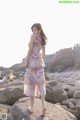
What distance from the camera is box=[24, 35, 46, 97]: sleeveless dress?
953cm

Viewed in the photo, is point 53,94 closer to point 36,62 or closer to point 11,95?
point 11,95

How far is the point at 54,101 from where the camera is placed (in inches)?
573

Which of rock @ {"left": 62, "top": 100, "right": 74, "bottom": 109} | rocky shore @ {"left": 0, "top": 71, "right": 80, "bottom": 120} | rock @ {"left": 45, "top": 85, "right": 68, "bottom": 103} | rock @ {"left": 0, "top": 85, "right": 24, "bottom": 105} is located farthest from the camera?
rock @ {"left": 62, "top": 100, "right": 74, "bottom": 109}

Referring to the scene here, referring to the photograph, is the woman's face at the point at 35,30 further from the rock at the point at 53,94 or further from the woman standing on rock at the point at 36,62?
the rock at the point at 53,94

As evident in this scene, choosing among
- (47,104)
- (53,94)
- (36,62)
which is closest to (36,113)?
(47,104)

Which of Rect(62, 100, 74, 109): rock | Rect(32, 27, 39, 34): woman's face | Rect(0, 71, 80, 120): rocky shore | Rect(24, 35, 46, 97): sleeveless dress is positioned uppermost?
Rect(32, 27, 39, 34): woman's face

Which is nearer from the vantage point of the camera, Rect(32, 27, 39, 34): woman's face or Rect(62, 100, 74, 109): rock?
Rect(32, 27, 39, 34): woman's face

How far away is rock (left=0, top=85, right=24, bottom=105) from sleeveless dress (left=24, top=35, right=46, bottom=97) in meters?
4.08

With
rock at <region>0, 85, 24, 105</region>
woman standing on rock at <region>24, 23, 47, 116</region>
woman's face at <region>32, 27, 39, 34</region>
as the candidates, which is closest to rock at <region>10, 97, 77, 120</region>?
woman standing on rock at <region>24, 23, 47, 116</region>

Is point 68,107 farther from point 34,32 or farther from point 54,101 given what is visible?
point 34,32

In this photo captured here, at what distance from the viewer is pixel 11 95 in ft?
45.4

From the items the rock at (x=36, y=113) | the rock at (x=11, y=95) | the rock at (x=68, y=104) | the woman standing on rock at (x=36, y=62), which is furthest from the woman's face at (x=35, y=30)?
the rock at (x=68, y=104)

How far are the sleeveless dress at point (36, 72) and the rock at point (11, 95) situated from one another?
4084 mm

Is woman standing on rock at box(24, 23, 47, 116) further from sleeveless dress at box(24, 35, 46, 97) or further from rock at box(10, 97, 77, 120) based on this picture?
rock at box(10, 97, 77, 120)
